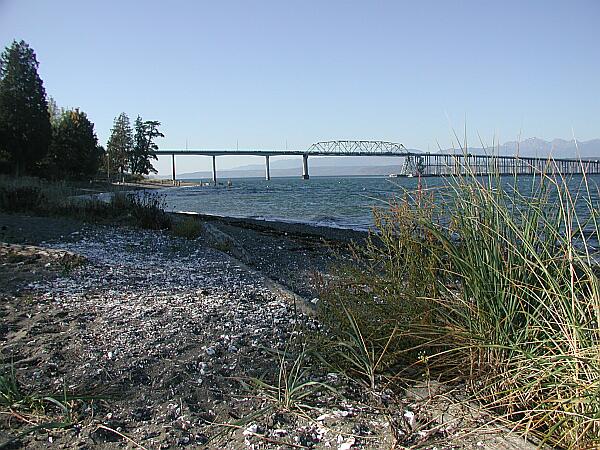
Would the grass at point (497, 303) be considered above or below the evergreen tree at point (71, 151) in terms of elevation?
below

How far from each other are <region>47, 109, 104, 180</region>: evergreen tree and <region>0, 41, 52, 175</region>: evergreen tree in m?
3.90

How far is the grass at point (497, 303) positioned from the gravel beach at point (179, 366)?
0.30 m

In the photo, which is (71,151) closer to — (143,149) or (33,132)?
(33,132)

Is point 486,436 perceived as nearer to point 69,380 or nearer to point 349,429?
point 349,429

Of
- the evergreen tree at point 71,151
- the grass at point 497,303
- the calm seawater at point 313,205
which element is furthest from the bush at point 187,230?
the evergreen tree at point 71,151

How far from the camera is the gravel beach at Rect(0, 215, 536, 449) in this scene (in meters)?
2.70

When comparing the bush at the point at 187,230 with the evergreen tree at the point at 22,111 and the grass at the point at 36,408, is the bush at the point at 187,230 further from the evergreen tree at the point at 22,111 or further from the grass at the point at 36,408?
the evergreen tree at the point at 22,111

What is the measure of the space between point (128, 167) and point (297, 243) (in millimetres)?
→ 85807

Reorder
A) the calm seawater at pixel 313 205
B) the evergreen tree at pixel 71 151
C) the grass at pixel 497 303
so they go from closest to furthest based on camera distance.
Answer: the grass at pixel 497 303 → the calm seawater at pixel 313 205 → the evergreen tree at pixel 71 151

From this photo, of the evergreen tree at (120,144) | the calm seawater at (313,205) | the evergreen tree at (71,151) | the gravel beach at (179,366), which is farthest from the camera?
the evergreen tree at (120,144)

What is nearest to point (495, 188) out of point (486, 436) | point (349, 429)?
point (486, 436)

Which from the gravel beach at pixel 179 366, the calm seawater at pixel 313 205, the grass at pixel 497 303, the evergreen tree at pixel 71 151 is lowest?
the calm seawater at pixel 313 205

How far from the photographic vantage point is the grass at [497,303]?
8.41 ft

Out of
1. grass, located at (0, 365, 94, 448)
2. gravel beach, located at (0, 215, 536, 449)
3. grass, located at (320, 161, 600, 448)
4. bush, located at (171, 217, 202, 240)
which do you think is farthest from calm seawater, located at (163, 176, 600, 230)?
bush, located at (171, 217, 202, 240)
